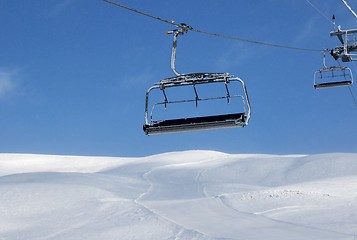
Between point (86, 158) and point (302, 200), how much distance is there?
110 ft

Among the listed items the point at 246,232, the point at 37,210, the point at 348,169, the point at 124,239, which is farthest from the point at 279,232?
the point at 348,169

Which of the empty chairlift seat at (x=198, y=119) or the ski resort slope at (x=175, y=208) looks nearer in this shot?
the empty chairlift seat at (x=198, y=119)

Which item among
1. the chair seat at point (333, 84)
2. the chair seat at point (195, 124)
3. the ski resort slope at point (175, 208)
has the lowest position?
the ski resort slope at point (175, 208)

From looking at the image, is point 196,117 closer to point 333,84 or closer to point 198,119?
point 198,119

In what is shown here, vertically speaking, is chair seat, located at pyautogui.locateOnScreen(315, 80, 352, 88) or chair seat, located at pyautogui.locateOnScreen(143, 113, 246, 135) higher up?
chair seat, located at pyautogui.locateOnScreen(315, 80, 352, 88)

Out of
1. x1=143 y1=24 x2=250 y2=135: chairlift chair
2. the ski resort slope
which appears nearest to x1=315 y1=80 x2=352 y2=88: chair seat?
the ski resort slope

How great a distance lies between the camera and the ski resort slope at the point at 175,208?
37.9 feet

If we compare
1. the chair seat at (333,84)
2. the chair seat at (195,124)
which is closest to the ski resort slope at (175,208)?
the chair seat at (195,124)

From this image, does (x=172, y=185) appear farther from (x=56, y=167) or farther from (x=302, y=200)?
(x=56, y=167)

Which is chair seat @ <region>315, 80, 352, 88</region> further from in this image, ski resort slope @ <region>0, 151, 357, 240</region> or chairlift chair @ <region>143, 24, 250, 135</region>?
chairlift chair @ <region>143, 24, 250, 135</region>

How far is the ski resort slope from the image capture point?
1155cm

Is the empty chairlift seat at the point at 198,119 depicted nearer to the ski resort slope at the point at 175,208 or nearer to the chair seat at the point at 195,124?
the chair seat at the point at 195,124

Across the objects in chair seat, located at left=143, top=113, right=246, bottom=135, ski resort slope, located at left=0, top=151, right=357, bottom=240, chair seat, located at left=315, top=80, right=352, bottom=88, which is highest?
chair seat, located at left=315, top=80, right=352, bottom=88

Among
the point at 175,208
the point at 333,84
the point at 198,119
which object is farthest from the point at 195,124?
the point at 333,84
